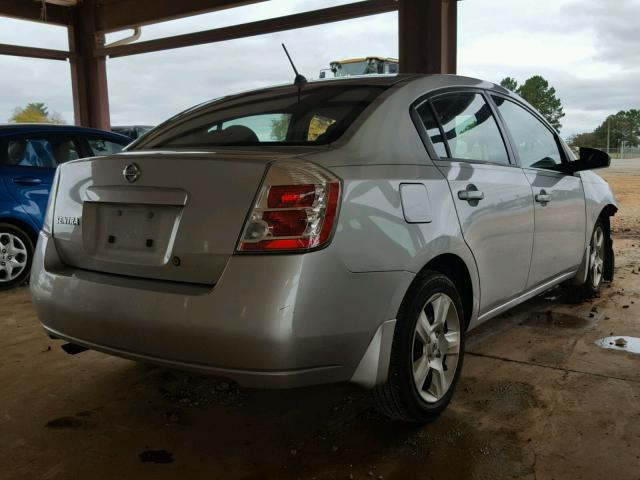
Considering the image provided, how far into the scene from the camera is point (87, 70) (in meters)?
11.1

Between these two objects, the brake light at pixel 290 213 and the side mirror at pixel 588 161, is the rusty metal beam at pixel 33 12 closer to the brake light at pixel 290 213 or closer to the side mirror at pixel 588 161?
the side mirror at pixel 588 161

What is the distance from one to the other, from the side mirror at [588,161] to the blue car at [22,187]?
4353 mm

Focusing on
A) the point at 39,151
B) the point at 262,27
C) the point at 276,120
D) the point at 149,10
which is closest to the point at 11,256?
the point at 39,151

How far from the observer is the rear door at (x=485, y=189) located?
2.57 metres

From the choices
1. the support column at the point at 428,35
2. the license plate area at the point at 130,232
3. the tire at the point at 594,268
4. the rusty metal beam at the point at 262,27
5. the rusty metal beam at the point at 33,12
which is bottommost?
the tire at the point at 594,268

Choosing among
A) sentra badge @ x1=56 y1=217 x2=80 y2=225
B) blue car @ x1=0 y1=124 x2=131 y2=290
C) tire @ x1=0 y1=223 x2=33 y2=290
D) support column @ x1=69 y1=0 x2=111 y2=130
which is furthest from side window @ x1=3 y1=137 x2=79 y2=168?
support column @ x1=69 y1=0 x2=111 y2=130

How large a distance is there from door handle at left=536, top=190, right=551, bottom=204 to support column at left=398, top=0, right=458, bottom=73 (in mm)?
3129

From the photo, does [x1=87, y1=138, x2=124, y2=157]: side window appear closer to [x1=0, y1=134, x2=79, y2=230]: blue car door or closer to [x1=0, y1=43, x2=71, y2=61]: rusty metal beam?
[x1=0, y1=134, x2=79, y2=230]: blue car door

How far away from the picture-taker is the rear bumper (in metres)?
1.83

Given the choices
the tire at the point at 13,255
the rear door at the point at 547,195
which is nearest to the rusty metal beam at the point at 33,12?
the tire at the point at 13,255

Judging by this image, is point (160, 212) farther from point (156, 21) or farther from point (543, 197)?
point (156, 21)

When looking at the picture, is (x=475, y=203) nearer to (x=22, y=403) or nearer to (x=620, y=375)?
(x=620, y=375)

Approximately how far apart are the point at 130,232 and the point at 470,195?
1421mm

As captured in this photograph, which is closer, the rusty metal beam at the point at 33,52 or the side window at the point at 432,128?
the side window at the point at 432,128
